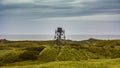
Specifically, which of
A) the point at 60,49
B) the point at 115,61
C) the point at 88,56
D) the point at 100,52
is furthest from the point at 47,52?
the point at 115,61

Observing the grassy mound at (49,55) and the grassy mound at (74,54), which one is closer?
the grassy mound at (74,54)

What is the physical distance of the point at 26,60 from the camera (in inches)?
4520

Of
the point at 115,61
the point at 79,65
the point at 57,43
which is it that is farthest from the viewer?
the point at 57,43

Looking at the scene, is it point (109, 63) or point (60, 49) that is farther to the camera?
point (60, 49)

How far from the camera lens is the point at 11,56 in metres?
124

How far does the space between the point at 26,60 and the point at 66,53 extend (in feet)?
58.5

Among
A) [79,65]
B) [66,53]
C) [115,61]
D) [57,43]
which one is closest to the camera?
[79,65]

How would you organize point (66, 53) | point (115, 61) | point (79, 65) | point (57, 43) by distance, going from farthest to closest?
point (57, 43) → point (66, 53) → point (115, 61) → point (79, 65)

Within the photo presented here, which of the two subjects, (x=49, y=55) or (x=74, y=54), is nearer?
(x=49, y=55)

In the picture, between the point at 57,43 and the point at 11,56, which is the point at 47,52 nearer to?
the point at 57,43

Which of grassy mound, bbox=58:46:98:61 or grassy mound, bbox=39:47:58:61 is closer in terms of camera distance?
grassy mound, bbox=58:46:98:61

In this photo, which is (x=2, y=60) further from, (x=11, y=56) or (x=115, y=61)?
(x=115, y=61)

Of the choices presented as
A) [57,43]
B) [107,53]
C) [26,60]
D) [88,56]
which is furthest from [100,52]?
[26,60]

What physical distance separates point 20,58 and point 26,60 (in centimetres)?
539
